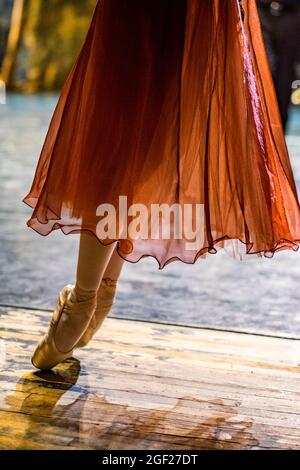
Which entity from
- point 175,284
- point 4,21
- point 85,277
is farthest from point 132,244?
point 4,21

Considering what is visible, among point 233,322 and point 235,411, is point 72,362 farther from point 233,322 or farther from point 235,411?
point 233,322

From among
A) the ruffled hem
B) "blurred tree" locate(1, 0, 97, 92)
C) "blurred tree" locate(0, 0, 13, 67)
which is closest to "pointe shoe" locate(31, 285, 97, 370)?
the ruffled hem

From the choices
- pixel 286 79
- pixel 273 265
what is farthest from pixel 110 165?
pixel 286 79

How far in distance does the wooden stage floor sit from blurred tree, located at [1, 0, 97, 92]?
30.3 ft

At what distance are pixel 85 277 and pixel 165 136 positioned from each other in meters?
0.32

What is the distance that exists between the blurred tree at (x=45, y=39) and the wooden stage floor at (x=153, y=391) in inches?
363

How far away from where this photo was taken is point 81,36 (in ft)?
36.3

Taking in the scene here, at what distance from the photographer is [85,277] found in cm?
158

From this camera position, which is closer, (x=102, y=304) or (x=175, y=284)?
(x=102, y=304)

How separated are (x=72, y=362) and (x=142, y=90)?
633 millimetres

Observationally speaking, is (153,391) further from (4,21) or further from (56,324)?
(4,21)

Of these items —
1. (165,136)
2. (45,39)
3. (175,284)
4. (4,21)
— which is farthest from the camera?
(4,21)

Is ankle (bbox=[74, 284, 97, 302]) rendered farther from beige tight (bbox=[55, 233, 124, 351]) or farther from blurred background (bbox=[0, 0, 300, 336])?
blurred background (bbox=[0, 0, 300, 336])

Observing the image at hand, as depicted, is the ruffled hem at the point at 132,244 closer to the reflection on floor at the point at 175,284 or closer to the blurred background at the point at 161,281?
the blurred background at the point at 161,281
